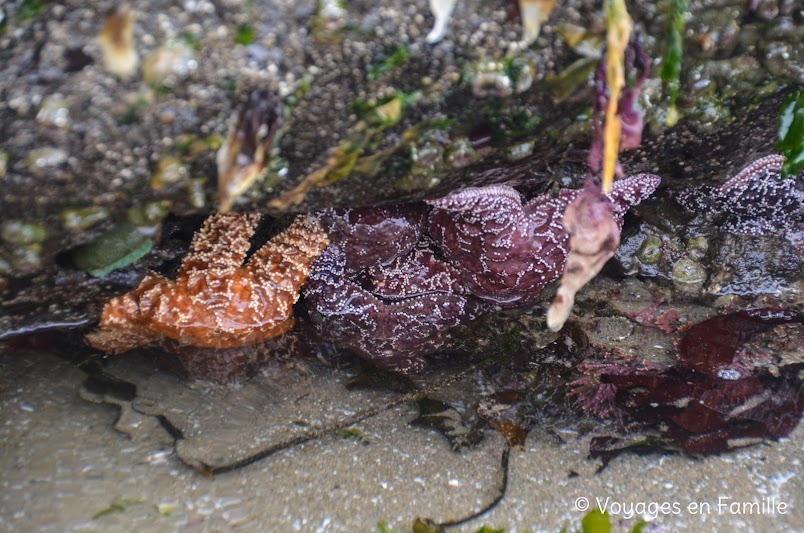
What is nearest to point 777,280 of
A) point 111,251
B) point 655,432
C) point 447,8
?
point 655,432

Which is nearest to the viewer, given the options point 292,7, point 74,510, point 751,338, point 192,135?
point 292,7

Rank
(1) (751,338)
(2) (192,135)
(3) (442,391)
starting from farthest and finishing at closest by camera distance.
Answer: (1) (751,338)
(3) (442,391)
(2) (192,135)

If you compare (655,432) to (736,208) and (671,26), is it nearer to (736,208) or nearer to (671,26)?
(736,208)

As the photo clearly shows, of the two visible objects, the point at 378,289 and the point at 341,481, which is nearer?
the point at 341,481

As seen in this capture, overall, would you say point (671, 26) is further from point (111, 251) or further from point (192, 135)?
point (111, 251)

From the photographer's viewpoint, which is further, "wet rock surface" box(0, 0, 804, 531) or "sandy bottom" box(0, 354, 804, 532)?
"sandy bottom" box(0, 354, 804, 532)

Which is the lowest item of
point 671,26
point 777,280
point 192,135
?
point 777,280

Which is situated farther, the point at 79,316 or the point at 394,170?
the point at 79,316

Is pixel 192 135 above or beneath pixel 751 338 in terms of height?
above

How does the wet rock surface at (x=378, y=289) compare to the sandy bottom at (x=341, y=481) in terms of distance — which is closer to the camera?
the wet rock surface at (x=378, y=289)

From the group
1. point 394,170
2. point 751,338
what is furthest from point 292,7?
point 751,338

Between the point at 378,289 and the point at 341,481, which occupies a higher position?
the point at 378,289
